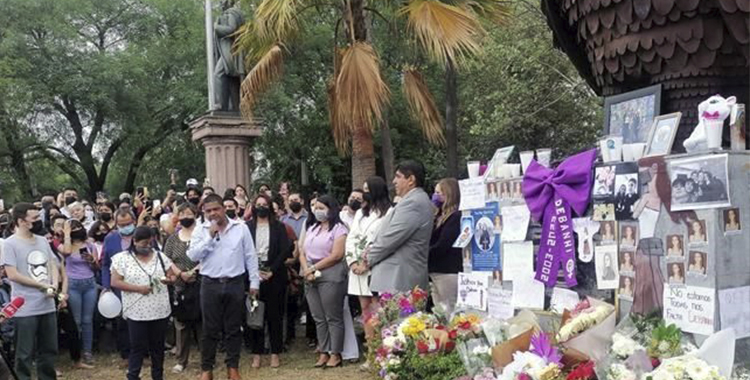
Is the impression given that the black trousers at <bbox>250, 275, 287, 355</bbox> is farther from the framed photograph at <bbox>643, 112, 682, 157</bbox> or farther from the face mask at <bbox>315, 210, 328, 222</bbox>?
the framed photograph at <bbox>643, 112, 682, 157</bbox>

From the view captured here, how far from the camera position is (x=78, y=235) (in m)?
8.08

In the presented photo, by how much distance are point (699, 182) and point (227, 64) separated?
29.5ft

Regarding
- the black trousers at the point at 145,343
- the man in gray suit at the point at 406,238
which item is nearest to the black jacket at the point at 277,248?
the black trousers at the point at 145,343

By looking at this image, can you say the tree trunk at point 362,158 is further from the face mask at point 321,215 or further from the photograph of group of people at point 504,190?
the photograph of group of people at point 504,190

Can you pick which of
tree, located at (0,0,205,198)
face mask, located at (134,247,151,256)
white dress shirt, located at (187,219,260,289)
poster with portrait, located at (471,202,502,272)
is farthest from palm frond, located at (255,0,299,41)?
tree, located at (0,0,205,198)

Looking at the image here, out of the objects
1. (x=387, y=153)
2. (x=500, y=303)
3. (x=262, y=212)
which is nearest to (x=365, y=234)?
(x=262, y=212)

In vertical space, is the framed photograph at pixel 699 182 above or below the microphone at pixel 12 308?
above

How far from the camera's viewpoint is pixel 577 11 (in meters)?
4.35

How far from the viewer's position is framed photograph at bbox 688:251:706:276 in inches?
127

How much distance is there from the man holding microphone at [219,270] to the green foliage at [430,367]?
8.41 ft

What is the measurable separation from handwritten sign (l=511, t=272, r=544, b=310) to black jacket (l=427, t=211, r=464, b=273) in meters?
1.64

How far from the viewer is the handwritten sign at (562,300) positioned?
4020mm

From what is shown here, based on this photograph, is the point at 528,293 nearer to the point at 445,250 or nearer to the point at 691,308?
the point at 691,308

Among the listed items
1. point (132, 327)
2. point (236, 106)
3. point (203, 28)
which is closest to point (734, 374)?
point (132, 327)
